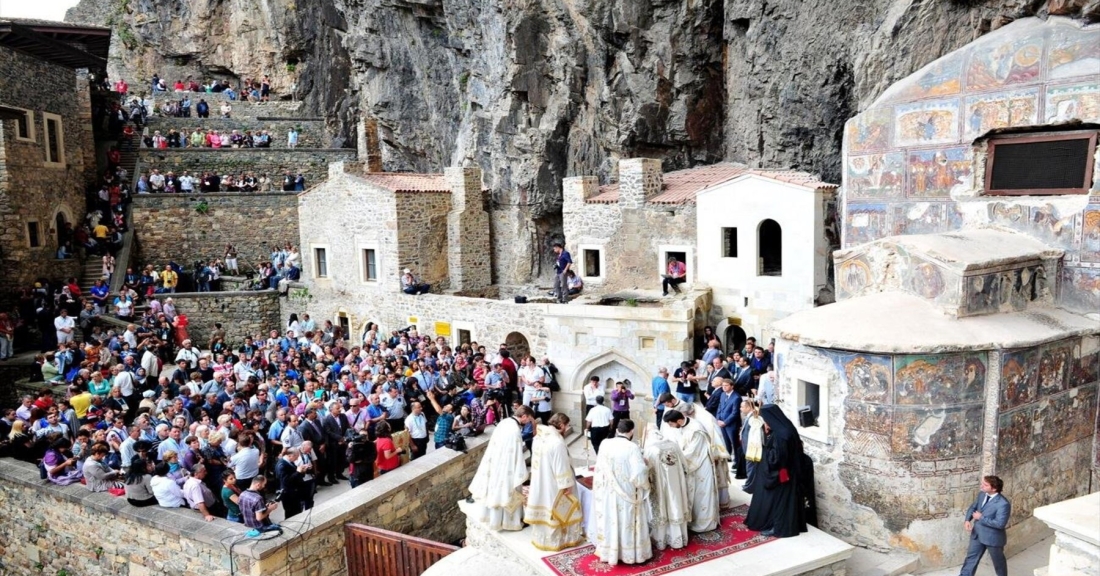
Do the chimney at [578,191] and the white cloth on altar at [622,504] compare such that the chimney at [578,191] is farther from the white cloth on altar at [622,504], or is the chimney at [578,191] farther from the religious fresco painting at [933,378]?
the white cloth on altar at [622,504]

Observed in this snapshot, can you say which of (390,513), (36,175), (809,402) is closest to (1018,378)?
(809,402)

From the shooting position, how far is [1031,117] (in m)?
10.3

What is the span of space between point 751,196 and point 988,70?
19.3 feet

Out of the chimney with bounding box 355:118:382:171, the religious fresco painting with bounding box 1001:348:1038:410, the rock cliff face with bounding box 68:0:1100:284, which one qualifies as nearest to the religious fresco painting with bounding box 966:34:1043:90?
the rock cliff face with bounding box 68:0:1100:284

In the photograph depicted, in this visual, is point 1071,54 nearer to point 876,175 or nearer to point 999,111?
point 999,111

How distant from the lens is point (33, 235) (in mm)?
21453

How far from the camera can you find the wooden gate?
9203 millimetres

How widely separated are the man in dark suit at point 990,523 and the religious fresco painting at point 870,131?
5.57 m

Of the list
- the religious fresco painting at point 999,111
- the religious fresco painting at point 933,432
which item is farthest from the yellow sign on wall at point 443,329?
the religious fresco painting at point 999,111

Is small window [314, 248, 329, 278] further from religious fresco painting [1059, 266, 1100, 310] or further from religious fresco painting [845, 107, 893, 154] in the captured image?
religious fresco painting [1059, 266, 1100, 310]

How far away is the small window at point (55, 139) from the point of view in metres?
23.2

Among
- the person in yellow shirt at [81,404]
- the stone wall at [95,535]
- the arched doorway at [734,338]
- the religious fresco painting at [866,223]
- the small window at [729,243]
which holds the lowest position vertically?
the stone wall at [95,535]

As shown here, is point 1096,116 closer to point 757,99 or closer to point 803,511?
point 803,511

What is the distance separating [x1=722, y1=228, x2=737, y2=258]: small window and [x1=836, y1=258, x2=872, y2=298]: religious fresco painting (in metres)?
5.79
